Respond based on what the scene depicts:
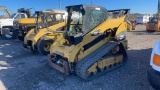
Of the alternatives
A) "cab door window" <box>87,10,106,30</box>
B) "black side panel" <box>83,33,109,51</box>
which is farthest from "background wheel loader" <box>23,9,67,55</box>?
"black side panel" <box>83,33,109,51</box>

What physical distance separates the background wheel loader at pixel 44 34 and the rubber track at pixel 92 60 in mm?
3847

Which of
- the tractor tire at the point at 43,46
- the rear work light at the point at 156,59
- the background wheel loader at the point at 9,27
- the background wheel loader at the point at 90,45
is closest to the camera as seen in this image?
the rear work light at the point at 156,59

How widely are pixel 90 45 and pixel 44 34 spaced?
400 centimetres

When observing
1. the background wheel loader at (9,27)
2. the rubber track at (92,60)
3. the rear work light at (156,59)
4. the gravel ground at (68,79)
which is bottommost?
the gravel ground at (68,79)

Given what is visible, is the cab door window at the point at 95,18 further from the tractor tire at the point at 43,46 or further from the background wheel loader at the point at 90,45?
the tractor tire at the point at 43,46

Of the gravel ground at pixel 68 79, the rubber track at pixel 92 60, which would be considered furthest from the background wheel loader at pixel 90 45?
the gravel ground at pixel 68 79

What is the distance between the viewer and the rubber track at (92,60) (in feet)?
17.6

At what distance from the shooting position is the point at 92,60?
18.4 feet

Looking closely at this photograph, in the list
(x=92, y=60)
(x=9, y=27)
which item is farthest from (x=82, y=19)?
(x=9, y=27)

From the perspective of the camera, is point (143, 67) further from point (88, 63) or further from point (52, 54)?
point (52, 54)

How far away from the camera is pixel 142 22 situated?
40.2 meters

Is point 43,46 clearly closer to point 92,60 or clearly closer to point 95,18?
point 95,18

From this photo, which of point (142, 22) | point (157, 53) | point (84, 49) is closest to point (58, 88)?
point (84, 49)

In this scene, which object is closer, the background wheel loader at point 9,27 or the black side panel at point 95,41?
the black side panel at point 95,41
